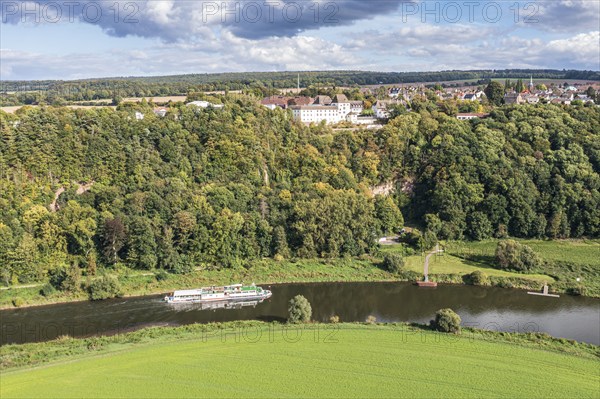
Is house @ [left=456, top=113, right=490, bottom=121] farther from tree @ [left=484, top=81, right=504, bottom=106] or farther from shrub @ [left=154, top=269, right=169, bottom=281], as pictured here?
shrub @ [left=154, top=269, right=169, bottom=281]

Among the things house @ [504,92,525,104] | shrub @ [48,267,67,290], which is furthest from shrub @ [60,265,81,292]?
house @ [504,92,525,104]

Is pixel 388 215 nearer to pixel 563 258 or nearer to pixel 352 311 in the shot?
pixel 352 311

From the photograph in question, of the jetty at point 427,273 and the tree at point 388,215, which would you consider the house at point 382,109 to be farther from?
the jetty at point 427,273

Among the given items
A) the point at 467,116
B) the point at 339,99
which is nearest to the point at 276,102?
the point at 339,99

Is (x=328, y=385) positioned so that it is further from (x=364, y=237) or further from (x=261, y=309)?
(x=364, y=237)

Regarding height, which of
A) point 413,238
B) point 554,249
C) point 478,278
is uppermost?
point 413,238

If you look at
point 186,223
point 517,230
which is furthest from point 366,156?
point 186,223

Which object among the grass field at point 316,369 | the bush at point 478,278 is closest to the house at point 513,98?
the bush at point 478,278
